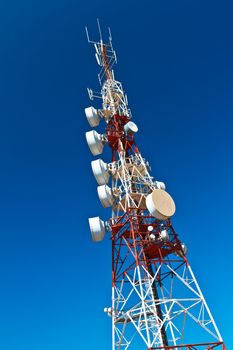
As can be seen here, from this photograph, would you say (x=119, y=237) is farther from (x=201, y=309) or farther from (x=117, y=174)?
(x=201, y=309)

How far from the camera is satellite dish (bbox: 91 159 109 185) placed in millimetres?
28312

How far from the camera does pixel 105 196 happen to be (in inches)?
1070

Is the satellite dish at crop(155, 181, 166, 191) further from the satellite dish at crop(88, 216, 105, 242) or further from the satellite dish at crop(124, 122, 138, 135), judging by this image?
the satellite dish at crop(88, 216, 105, 242)

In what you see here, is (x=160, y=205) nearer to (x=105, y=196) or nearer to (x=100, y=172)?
(x=105, y=196)

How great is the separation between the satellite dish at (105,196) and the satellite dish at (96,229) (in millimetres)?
1571

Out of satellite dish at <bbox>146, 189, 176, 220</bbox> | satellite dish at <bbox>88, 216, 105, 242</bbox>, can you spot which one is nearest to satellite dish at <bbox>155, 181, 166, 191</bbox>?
satellite dish at <bbox>146, 189, 176, 220</bbox>

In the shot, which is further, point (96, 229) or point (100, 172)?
point (100, 172)

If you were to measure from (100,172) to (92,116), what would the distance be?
672 cm

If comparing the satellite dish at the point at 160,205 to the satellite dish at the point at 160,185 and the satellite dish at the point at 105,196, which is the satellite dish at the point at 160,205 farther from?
the satellite dish at the point at 105,196

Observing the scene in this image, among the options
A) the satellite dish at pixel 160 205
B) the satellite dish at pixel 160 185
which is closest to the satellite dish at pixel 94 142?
the satellite dish at pixel 160 185

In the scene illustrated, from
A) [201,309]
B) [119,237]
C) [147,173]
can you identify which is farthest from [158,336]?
[147,173]

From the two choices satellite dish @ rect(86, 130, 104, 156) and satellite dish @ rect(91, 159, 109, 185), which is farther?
satellite dish @ rect(86, 130, 104, 156)

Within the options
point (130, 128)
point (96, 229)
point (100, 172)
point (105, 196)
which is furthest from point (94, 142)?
point (96, 229)

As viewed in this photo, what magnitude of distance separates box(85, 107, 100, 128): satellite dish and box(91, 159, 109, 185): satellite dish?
5.32 meters
